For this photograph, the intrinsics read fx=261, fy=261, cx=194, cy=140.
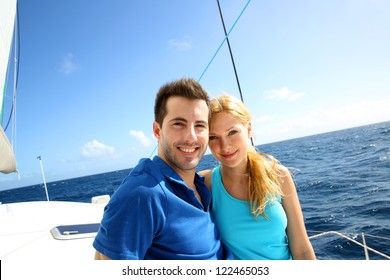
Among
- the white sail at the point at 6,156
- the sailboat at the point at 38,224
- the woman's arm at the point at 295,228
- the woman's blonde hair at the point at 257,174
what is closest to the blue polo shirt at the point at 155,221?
the woman's blonde hair at the point at 257,174

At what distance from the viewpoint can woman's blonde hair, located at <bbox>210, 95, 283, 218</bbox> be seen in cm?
154

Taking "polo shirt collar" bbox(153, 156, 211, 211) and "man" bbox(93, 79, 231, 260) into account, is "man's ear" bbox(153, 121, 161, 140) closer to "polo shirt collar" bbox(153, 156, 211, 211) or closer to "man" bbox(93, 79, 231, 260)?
"man" bbox(93, 79, 231, 260)

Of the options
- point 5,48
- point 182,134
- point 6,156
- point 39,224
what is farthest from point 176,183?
point 5,48

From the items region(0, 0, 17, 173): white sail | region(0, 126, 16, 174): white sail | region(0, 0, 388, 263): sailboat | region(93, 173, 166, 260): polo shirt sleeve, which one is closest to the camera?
region(93, 173, 166, 260): polo shirt sleeve

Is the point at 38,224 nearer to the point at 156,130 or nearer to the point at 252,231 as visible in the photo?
the point at 156,130

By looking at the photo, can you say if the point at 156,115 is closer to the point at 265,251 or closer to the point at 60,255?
the point at 265,251

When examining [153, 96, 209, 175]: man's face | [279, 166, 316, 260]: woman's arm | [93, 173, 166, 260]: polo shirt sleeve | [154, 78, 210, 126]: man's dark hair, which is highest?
[154, 78, 210, 126]: man's dark hair

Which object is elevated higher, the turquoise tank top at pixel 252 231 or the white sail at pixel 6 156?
the white sail at pixel 6 156

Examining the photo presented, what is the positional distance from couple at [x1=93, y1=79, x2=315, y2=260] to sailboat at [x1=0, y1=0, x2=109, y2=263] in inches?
34.7

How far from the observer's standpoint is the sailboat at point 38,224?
1.80 metres

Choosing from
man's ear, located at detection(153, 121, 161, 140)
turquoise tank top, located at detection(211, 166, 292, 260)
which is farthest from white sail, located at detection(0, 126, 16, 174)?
turquoise tank top, located at detection(211, 166, 292, 260)

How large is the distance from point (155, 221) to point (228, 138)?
2.36 ft

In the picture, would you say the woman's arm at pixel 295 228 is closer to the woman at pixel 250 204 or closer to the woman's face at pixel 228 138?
the woman at pixel 250 204

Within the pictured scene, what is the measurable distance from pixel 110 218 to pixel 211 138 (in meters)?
0.81
